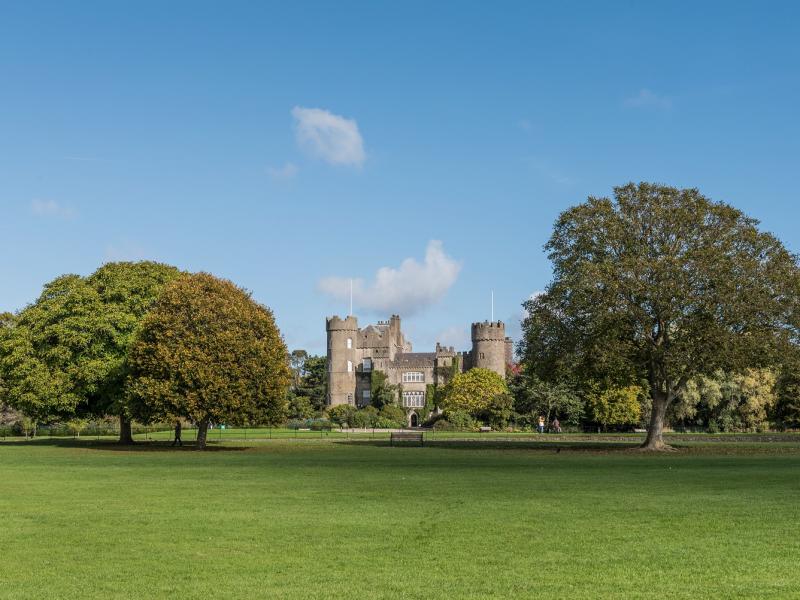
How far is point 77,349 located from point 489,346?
229 feet

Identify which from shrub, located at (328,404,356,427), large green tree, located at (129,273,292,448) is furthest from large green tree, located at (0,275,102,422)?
shrub, located at (328,404,356,427)

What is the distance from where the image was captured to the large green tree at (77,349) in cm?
5125

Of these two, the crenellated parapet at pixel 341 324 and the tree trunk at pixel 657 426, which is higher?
the crenellated parapet at pixel 341 324

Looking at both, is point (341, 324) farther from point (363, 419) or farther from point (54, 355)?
point (54, 355)

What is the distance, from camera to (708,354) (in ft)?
138

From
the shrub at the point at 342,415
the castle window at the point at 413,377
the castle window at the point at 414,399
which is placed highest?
the castle window at the point at 413,377

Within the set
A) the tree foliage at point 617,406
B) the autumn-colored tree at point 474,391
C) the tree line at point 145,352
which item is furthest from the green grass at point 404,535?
the autumn-colored tree at point 474,391

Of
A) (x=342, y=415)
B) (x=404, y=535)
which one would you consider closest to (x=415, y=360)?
(x=342, y=415)

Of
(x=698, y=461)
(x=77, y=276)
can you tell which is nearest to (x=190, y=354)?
(x=77, y=276)

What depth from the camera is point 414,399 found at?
11944 cm

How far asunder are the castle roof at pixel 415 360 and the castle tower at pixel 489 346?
7516 millimetres

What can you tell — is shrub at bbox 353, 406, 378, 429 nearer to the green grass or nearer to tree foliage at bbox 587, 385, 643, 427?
tree foliage at bbox 587, 385, 643, 427

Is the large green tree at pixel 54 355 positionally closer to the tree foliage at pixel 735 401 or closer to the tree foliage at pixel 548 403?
the tree foliage at pixel 548 403

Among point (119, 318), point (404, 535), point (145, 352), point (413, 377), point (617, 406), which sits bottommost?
point (404, 535)
